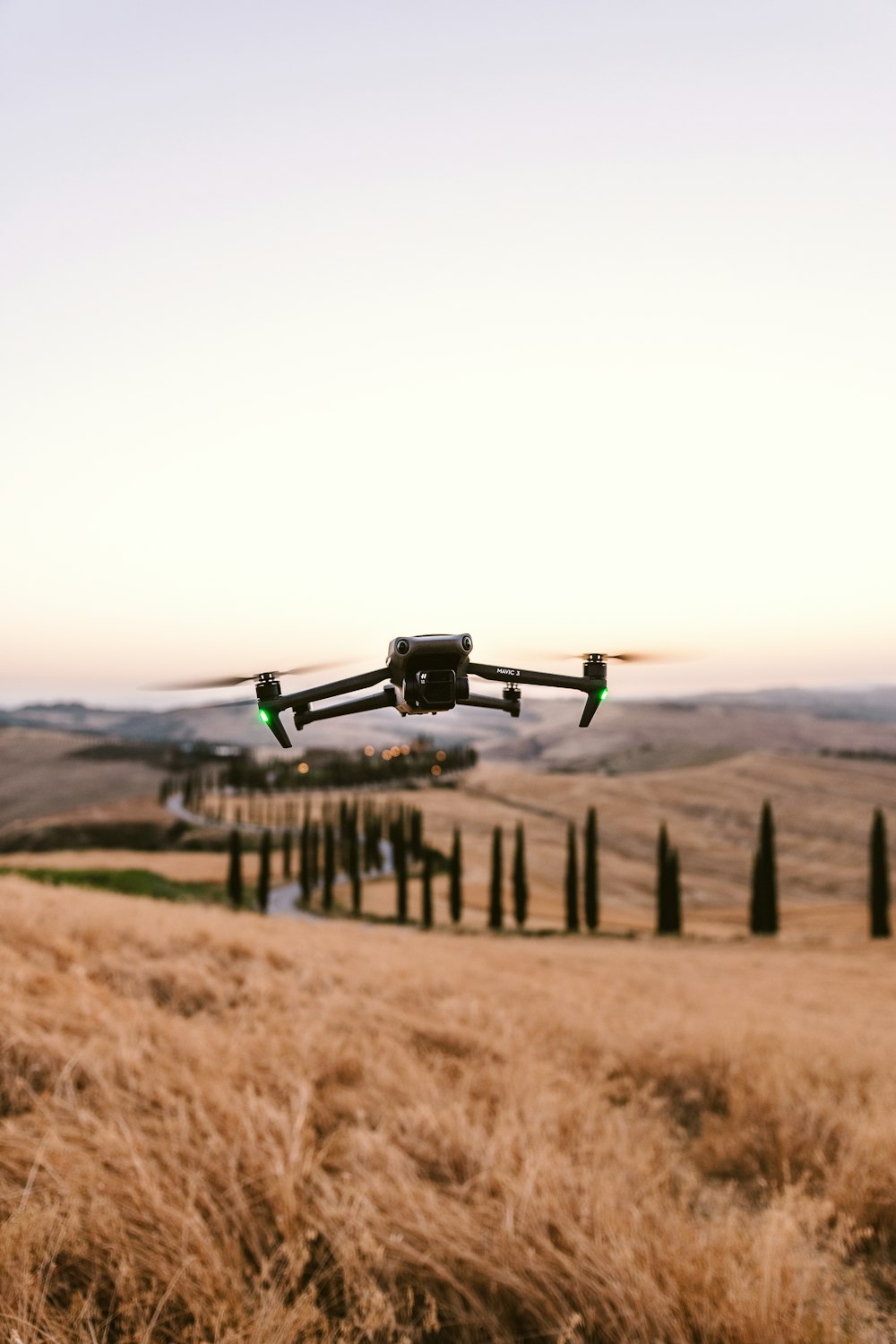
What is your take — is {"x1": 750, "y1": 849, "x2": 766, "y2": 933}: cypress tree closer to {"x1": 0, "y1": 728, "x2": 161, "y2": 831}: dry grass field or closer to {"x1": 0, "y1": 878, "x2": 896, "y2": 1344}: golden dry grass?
{"x1": 0, "y1": 878, "x2": 896, "y2": 1344}: golden dry grass

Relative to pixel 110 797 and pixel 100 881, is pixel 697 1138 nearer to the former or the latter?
pixel 100 881

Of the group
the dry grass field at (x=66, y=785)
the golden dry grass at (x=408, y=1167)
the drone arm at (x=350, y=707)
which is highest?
the drone arm at (x=350, y=707)

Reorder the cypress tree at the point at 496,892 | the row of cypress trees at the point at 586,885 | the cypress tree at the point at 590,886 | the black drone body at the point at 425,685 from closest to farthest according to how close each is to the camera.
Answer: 1. the black drone body at the point at 425,685
2. the row of cypress trees at the point at 586,885
3. the cypress tree at the point at 590,886
4. the cypress tree at the point at 496,892

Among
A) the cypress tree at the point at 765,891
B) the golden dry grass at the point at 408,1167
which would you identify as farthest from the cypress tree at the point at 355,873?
the golden dry grass at the point at 408,1167

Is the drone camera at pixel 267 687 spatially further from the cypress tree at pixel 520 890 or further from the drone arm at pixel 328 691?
the cypress tree at pixel 520 890

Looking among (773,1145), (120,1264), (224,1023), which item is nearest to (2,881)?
(224,1023)

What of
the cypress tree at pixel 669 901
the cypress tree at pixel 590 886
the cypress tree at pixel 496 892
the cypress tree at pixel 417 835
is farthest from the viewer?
the cypress tree at pixel 417 835

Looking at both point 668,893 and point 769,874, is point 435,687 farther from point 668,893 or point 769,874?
point 769,874
